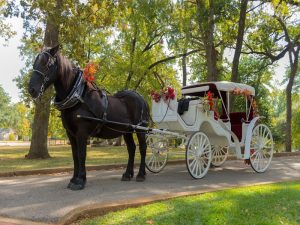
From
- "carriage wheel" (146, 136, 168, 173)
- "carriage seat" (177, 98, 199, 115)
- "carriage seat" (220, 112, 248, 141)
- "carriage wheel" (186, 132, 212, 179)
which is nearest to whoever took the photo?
"carriage wheel" (186, 132, 212, 179)

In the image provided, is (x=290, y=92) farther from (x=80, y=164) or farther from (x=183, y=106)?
(x=80, y=164)

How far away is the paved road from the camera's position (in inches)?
261

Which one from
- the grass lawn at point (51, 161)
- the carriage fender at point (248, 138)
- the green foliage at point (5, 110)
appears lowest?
the grass lawn at point (51, 161)

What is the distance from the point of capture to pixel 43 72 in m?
7.93

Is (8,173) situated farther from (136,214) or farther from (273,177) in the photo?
(273,177)

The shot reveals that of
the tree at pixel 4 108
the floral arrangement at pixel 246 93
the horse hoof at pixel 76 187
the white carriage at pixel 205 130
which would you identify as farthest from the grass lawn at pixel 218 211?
the tree at pixel 4 108

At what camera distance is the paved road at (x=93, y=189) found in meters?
6.62

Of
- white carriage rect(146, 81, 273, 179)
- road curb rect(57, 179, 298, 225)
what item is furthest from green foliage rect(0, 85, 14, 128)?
road curb rect(57, 179, 298, 225)

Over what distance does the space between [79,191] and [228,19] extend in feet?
47.9

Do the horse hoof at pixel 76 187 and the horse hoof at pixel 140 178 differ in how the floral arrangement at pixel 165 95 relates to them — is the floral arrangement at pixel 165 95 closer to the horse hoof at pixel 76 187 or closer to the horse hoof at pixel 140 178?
the horse hoof at pixel 140 178

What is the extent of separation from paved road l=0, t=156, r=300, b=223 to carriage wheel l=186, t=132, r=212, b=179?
241 millimetres

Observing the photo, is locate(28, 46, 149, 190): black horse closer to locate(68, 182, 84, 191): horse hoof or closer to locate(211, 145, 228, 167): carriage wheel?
locate(68, 182, 84, 191): horse hoof

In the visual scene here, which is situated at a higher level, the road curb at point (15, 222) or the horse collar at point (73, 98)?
the horse collar at point (73, 98)

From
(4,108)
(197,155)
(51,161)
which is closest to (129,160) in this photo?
(197,155)
